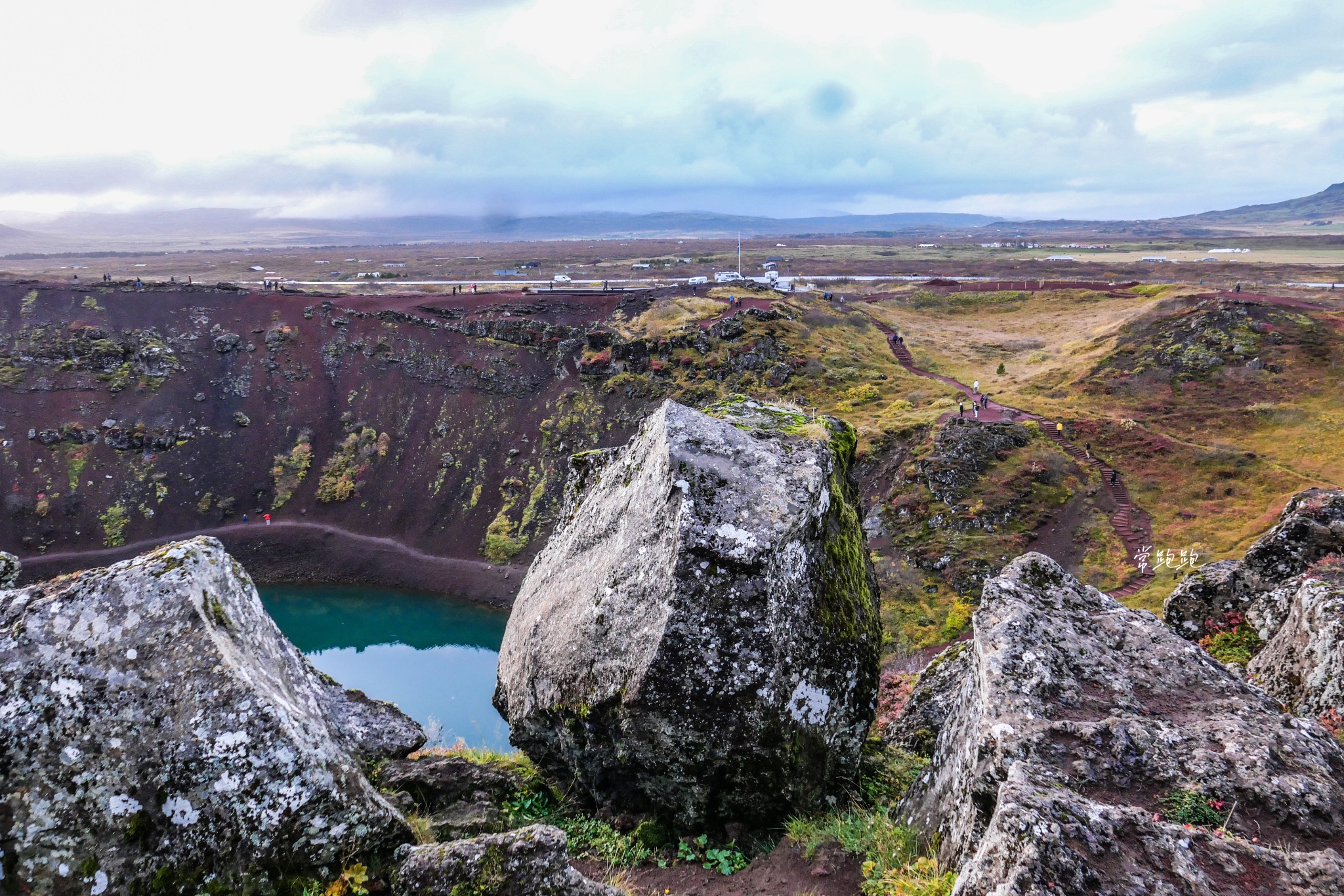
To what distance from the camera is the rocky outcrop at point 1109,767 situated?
496cm

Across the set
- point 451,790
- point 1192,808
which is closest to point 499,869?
point 451,790

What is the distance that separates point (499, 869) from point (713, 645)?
3809mm

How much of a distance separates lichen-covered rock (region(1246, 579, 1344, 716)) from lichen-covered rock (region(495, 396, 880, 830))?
209 inches

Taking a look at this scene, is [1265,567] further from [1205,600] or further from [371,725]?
[371,725]

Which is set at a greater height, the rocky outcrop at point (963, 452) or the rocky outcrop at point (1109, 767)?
the rocky outcrop at point (1109, 767)

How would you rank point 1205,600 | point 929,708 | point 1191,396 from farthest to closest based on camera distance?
1. point 1191,396
2. point 1205,600
3. point 929,708

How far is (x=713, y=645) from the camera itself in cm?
907

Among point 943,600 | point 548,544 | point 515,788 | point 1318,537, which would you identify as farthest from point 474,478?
point 1318,537

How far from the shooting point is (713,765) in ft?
29.9

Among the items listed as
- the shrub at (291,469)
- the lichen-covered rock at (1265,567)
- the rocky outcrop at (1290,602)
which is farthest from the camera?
the shrub at (291,469)

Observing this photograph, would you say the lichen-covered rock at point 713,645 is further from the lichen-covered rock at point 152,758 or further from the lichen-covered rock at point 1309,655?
the lichen-covered rock at point 1309,655

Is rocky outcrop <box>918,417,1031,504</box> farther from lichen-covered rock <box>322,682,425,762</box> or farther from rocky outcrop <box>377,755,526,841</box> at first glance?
lichen-covered rock <box>322,682,425,762</box>

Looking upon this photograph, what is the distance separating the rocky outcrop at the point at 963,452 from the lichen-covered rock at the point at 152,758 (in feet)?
132

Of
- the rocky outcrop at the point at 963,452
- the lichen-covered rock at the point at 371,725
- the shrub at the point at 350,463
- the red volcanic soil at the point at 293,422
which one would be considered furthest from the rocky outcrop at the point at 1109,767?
the shrub at the point at 350,463
